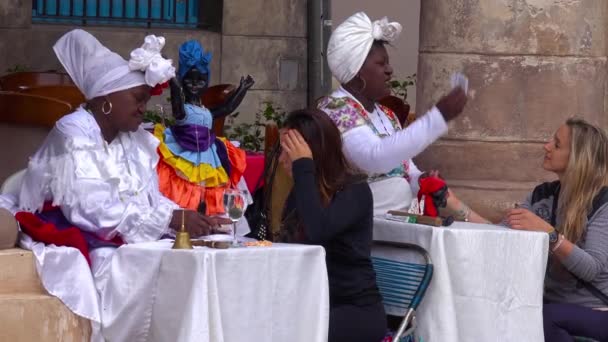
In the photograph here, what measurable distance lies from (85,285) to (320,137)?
41.8 inches

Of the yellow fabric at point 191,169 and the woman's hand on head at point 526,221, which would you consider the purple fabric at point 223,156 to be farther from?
the woman's hand on head at point 526,221

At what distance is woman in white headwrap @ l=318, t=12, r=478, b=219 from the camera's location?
6.21 meters

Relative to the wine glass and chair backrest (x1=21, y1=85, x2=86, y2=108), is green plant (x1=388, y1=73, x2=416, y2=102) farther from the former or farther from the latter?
the wine glass

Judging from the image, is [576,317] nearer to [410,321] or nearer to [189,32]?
[410,321]

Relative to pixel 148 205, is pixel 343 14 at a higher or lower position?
higher

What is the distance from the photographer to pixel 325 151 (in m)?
5.64

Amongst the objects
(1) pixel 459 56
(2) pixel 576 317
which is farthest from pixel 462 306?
(1) pixel 459 56

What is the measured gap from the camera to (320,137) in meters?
5.63

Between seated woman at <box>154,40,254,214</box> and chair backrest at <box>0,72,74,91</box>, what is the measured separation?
1924mm

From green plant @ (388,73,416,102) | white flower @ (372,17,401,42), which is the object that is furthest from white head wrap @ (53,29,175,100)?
green plant @ (388,73,416,102)

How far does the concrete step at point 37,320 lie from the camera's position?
532 centimetres

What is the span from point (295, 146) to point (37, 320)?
1.17 m

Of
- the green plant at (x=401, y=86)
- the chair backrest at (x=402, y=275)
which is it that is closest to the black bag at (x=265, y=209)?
the chair backrest at (x=402, y=275)

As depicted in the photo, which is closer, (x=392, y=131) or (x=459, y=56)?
(x=392, y=131)
